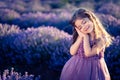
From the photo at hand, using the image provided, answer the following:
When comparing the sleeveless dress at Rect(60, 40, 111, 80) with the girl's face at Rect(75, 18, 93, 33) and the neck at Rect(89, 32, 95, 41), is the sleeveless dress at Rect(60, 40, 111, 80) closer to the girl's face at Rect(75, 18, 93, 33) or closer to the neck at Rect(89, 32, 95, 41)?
the neck at Rect(89, 32, 95, 41)

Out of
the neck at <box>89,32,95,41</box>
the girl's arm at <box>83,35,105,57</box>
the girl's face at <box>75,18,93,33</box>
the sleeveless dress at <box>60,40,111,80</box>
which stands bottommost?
the sleeveless dress at <box>60,40,111,80</box>

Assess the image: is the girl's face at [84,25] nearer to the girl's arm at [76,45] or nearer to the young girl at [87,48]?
the young girl at [87,48]

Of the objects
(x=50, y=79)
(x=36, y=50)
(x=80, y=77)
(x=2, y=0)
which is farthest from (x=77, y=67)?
(x=2, y=0)

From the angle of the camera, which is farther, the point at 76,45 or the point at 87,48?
the point at 76,45

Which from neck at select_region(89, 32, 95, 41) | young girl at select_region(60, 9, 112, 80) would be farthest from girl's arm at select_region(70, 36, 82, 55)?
neck at select_region(89, 32, 95, 41)

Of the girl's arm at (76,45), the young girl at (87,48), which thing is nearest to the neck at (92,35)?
the young girl at (87,48)

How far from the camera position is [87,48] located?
4.60 m

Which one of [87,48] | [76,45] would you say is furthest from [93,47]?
[76,45]

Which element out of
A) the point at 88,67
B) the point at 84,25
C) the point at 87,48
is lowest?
the point at 88,67

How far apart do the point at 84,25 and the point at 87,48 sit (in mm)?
253

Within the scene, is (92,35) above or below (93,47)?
above

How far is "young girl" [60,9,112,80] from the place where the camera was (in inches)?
181

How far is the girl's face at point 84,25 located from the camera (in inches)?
180

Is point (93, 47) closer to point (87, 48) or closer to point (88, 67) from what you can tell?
point (87, 48)
